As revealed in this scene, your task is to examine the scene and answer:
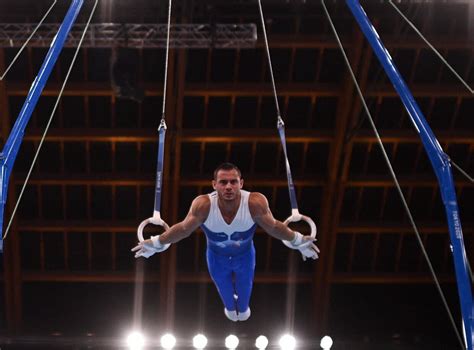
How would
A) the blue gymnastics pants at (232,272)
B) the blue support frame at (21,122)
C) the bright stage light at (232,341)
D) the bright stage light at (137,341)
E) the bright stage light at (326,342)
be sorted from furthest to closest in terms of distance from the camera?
1. the bright stage light at (137,341)
2. the bright stage light at (326,342)
3. the bright stage light at (232,341)
4. the blue gymnastics pants at (232,272)
5. the blue support frame at (21,122)

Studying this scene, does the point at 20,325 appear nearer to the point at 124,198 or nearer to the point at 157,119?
the point at 124,198

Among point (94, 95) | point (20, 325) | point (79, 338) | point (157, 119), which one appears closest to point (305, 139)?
point (157, 119)

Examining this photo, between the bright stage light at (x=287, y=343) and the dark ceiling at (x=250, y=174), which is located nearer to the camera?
the bright stage light at (x=287, y=343)

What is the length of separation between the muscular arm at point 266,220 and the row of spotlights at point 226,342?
7.83 metres

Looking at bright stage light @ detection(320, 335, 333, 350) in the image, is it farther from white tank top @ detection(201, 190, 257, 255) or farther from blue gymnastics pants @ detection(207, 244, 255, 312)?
white tank top @ detection(201, 190, 257, 255)

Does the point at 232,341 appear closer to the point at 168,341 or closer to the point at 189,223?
the point at 168,341

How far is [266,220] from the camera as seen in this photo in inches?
358

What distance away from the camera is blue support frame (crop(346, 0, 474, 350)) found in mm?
8906

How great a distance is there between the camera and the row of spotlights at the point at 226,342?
653 inches

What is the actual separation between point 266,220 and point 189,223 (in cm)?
86

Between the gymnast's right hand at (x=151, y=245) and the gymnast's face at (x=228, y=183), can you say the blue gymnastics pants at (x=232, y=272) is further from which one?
the gymnast's face at (x=228, y=183)

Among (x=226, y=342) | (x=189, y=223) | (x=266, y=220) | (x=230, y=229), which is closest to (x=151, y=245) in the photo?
(x=189, y=223)

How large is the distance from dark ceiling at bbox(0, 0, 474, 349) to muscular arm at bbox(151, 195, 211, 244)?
27.9ft

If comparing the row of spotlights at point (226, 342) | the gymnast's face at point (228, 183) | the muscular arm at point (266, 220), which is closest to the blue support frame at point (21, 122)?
the gymnast's face at point (228, 183)
